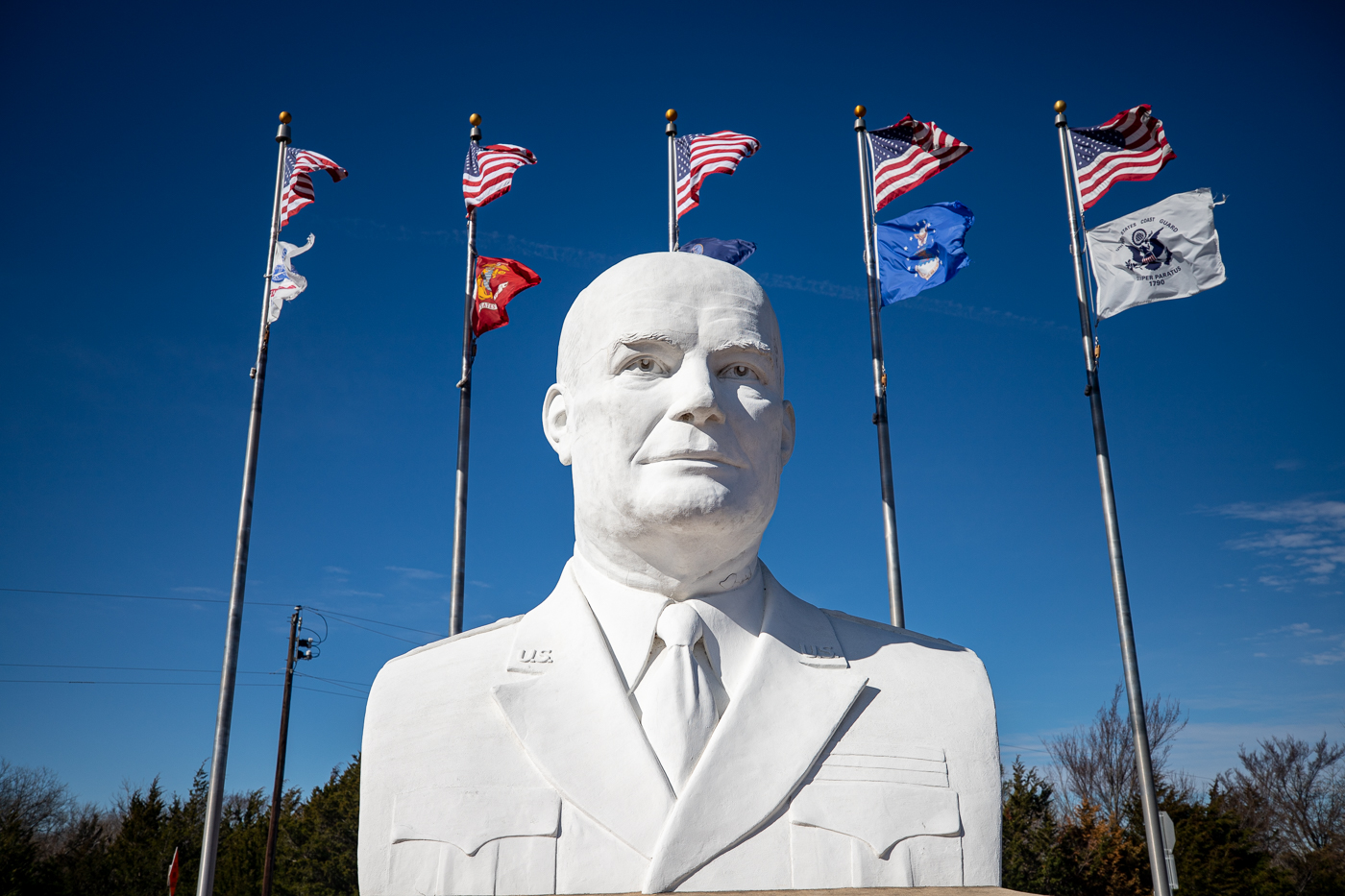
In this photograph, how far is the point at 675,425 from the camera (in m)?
3.79

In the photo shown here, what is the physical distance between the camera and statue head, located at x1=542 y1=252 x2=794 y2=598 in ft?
12.4

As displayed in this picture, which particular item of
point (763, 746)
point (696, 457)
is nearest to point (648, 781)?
point (763, 746)

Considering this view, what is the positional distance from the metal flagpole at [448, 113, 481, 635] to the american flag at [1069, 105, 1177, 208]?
6.30m

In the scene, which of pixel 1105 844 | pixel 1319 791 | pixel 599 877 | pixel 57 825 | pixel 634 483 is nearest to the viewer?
pixel 599 877

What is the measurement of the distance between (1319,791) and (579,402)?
29.4 m

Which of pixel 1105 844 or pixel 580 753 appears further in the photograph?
pixel 1105 844

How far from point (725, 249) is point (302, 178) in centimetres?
496

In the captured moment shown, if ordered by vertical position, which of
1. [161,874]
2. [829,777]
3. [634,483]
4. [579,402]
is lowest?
[161,874]

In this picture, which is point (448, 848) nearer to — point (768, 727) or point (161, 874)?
point (768, 727)

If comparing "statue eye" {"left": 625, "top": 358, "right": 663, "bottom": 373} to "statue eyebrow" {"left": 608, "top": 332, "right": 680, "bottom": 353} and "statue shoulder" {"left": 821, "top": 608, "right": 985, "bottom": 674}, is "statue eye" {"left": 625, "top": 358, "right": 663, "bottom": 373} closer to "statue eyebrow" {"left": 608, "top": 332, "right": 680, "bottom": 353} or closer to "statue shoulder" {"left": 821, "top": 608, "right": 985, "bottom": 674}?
"statue eyebrow" {"left": 608, "top": 332, "right": 680, "bottom": 353}

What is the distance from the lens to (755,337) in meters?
4.01

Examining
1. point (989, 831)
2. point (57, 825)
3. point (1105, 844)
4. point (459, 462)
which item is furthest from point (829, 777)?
point (57, 825)

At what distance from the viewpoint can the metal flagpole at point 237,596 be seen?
31.9ft

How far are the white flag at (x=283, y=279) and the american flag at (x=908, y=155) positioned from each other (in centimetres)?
630
